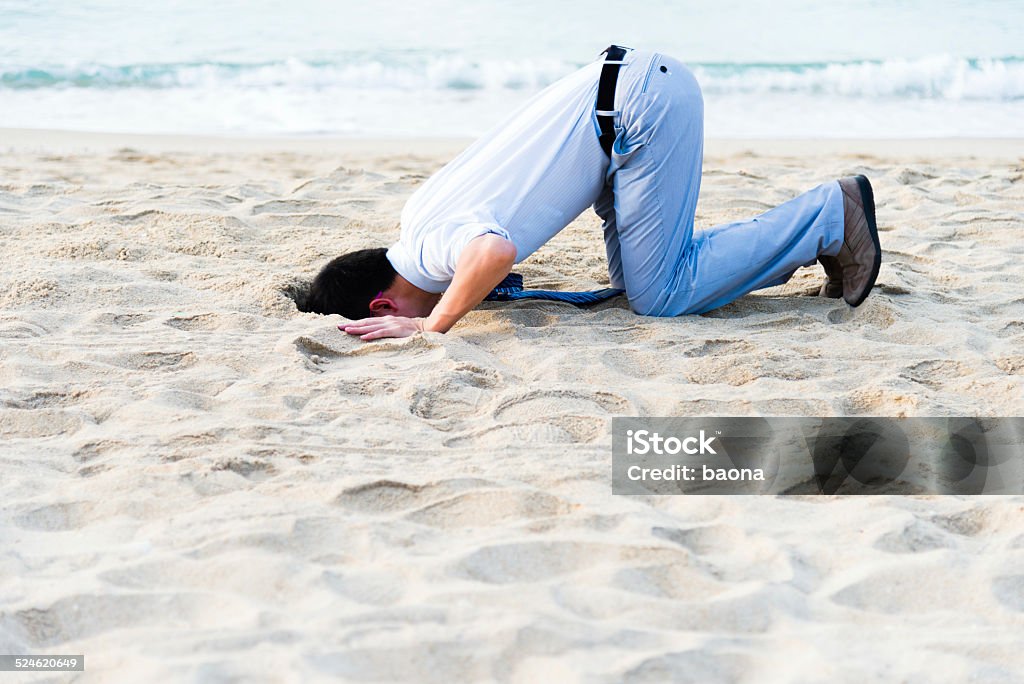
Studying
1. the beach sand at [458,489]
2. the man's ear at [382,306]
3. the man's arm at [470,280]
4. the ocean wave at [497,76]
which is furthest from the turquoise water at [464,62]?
the man's arm at [470,280]

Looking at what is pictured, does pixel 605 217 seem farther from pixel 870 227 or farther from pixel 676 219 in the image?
pixel 870 227

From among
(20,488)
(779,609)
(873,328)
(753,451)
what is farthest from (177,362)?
(873,328)

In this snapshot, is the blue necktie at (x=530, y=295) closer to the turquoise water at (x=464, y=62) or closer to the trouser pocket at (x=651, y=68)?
the trouser pocket at (x=651, y=68)

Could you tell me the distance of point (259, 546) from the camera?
1.99 meters

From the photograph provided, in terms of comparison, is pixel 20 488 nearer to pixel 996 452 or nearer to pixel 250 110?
pixel 996 452

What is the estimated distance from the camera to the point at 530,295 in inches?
139

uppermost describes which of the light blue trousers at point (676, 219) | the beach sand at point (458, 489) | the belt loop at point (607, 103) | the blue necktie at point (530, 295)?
the belt loop at point (607, 103)

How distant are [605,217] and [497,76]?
6737 mm

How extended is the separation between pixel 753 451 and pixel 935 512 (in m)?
0.44

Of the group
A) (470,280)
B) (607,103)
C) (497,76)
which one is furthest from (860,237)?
(497,76)

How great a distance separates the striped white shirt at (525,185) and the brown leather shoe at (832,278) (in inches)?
33.9

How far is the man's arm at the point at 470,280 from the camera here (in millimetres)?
2924

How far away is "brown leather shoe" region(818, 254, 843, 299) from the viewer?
11.5ft

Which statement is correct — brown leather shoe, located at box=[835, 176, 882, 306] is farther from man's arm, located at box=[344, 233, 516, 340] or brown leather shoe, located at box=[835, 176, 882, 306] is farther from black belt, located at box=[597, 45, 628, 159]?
man's arm, located at box=[344, 233, 516, 340]
